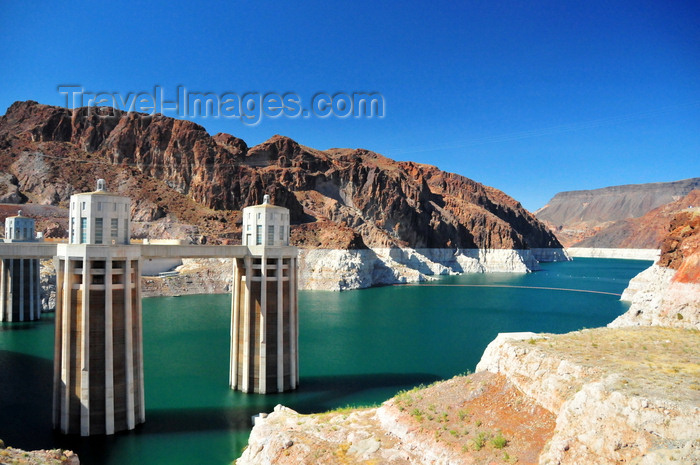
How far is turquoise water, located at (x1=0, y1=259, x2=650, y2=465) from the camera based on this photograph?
2122 cm

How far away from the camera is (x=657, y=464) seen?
376 inches

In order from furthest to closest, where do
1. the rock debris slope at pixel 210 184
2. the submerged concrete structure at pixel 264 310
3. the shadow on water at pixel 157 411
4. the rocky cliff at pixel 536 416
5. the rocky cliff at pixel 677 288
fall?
1. the rock debris slope at pixel 210 184
2. the submerged concrete structure at pixel 264 310
3. the rocky cliff at pixel 677 288
4. the shadow on water at pixel 157 411
5. the rocky cliff at pixel 536 416

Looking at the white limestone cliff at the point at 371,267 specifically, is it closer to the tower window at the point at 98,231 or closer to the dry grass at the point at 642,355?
the tower window at the point at 98,231

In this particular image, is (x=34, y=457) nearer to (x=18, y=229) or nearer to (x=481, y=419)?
(x=481, y=419)

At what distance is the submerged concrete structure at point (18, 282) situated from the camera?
4878 cm

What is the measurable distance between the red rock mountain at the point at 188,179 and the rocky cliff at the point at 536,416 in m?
79.1

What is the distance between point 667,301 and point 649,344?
1020 cm

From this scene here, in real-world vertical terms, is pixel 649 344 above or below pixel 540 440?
above

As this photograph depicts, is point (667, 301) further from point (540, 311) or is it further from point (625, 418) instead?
point (540, 311)

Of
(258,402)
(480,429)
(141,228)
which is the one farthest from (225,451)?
(141,228)

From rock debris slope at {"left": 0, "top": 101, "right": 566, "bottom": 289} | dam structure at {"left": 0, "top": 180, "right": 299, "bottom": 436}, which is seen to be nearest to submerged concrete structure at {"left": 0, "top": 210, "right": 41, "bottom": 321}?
dam structure at {"left": 0, "top": 180, "right": 299, "bottom": 436}

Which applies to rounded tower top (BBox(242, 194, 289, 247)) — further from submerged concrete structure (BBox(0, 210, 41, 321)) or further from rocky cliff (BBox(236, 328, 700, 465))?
submerged concrete structure (BBox(0, 210, 41, 321))

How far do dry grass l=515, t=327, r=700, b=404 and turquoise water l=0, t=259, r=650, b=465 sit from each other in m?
12.7

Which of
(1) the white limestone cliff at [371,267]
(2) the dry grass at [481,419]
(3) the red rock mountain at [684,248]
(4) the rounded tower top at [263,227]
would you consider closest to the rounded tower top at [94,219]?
(4) the rounded tower top at [263,227]
